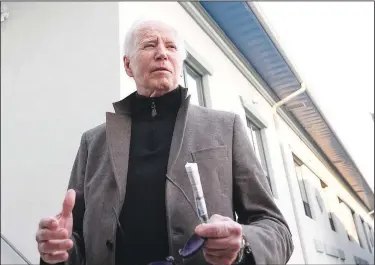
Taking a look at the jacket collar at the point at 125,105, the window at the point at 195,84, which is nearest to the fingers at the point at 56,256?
the jacket collar at the point at 125,105

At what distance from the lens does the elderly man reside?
88 cm

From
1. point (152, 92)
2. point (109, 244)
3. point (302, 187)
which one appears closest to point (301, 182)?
point (302, 187)

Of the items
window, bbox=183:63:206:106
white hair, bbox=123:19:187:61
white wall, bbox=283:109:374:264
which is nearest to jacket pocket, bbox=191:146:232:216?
white hair, bbox=123:19:187:61

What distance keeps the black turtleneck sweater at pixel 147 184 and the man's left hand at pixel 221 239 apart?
25 centimetres

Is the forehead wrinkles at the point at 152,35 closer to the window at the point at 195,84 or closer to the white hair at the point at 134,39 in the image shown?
the white hair at the point at 134,39

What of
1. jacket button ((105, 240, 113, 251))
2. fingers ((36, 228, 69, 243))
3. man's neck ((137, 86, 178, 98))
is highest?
man's neck ((137, 86, 178, 98))

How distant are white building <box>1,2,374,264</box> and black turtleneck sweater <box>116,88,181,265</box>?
114cm

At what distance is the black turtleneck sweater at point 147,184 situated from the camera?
0.97m

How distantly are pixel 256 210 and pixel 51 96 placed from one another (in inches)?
89.8

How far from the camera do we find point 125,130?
1174 mm

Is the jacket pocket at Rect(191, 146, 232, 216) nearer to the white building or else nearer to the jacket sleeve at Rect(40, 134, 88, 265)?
the jacket sleeve at Rect(40, 134, 88, 265)

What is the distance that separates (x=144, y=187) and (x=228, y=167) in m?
0.26

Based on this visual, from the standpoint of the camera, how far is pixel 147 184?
3.42ft

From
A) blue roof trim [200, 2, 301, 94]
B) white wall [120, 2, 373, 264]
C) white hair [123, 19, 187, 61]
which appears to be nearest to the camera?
white hair [123, 19, 187, 61]
